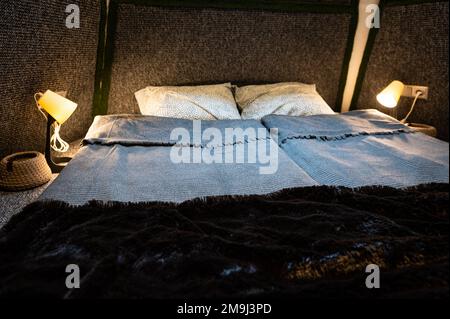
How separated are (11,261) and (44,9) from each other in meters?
1.45

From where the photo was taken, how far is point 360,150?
1.77m

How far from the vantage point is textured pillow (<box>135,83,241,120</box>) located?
2.22 metres

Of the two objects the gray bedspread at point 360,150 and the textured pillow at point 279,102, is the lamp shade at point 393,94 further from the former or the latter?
the textured pillow at point 279,102

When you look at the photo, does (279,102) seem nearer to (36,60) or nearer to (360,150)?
(360,150)

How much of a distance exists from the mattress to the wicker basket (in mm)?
228

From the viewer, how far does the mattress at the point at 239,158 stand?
132cm

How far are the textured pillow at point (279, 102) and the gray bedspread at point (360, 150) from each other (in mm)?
175

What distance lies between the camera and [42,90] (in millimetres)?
1920

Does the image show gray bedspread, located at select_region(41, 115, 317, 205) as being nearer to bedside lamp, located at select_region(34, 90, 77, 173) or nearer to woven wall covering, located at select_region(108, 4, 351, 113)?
bedside lamp, located at select_region(34, 90, 77, 173)

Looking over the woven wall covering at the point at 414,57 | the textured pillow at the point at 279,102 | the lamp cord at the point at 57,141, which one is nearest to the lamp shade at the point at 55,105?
the lamp cord at the point at 57,141

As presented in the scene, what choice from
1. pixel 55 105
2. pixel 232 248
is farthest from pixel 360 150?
pixel 55 105

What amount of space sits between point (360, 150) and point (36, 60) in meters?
1.83
